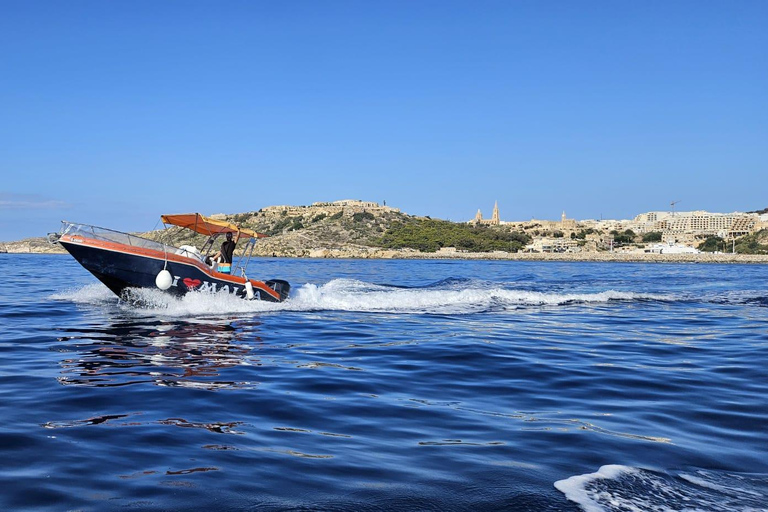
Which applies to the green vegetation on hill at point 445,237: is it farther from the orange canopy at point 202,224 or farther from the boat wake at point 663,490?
the boat wake at point 663,490

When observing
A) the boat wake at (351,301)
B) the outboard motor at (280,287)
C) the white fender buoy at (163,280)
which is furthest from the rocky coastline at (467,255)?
the white fender buoy at (163,280)

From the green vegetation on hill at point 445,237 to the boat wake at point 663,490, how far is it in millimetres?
128420

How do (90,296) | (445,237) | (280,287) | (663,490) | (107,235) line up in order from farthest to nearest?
(445,237) → (280,287) → (90,296) → (107,235) → (663,490)

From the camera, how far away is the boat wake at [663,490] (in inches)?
170

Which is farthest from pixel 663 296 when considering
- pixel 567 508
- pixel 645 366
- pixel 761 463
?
A: pixel 567 508

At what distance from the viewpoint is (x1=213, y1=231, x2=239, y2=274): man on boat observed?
1839cm

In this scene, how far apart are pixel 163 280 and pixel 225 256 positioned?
249cm

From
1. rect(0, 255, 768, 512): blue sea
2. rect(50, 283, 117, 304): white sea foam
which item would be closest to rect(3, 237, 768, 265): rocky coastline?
rect(50, 283, 117, 304): white sea foam

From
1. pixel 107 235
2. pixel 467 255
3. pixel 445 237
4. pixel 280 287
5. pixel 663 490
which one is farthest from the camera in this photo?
pixel 445 237

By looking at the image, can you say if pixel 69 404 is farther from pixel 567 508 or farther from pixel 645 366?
pixel 645 366

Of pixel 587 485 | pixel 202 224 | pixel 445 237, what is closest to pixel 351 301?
pixel 202 224

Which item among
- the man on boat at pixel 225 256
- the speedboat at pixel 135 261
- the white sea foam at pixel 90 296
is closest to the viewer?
the speedboat at pixel 135 261

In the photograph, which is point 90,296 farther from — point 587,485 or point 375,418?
point 587,485

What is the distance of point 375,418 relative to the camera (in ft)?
21.4
